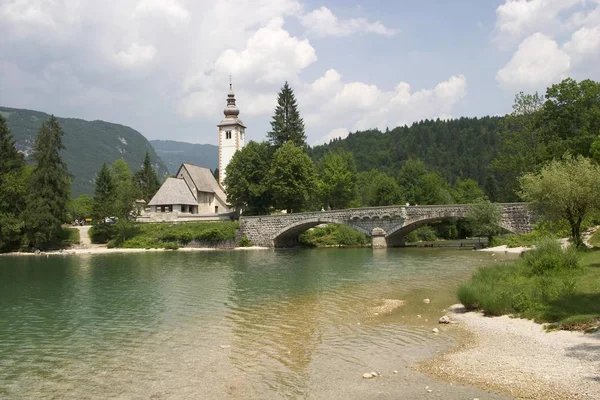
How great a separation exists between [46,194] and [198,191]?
2176 cm

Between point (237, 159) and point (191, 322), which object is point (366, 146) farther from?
point (191, 322)

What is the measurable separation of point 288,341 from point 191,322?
4.79m

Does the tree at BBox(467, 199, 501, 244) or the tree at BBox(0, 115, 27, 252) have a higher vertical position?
the tree at BBox(0, 115, 27, 252)

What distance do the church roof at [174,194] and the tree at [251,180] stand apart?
8.24 meters

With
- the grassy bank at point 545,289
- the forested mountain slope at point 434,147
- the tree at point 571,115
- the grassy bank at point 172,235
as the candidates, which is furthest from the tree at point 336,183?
the forested mountain slope at point 434,147

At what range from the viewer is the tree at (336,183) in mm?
75000

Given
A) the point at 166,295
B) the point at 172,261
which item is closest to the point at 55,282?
the point at 166,295

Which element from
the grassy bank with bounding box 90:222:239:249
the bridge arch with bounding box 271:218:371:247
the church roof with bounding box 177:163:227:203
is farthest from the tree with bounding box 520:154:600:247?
the church roof with bounding box 177:163:227:203

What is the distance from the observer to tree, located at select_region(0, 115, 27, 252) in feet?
177

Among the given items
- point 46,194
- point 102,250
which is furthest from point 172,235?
point 46,194

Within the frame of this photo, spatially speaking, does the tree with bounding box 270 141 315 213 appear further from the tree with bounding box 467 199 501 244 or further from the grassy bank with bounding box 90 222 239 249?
the tree with bounding box 467 199 501 244

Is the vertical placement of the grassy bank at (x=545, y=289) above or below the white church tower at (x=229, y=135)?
below

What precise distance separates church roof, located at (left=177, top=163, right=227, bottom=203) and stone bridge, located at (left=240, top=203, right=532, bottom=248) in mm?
15797

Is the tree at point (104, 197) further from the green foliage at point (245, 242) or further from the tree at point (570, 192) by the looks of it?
the tree at point (570, 192)
